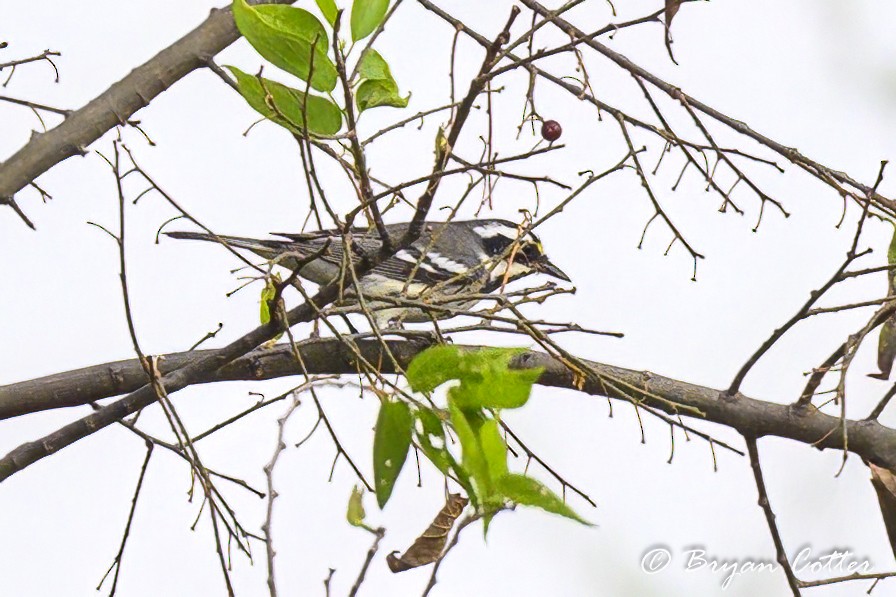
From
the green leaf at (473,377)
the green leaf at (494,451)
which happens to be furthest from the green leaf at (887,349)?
the green leaf at (494,451)

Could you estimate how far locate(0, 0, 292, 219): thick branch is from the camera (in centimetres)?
310

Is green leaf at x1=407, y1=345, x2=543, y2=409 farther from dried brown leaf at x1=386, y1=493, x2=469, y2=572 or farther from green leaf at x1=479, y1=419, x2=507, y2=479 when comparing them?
dried brown leaf at x1=386, y1=493, x2=469, y2=572

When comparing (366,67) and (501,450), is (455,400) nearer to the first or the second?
(501,450)

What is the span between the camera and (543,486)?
6.96 ft

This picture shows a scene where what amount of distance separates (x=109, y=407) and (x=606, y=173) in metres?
1.57

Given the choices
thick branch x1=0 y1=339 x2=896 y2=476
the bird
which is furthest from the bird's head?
thick branch x1=0 y1=339 x2=896 y2=476

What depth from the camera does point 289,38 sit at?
2.37m

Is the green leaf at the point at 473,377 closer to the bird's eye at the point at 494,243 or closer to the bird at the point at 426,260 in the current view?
the bird at the point at 426,260

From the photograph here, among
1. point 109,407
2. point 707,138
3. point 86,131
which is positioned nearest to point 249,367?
point 109,407

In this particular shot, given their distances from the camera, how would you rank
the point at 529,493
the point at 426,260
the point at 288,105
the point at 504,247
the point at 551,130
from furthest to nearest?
the point at 504,247, the point at 426,260, the point at 551,130, the point at 288,105, the point at 529,493

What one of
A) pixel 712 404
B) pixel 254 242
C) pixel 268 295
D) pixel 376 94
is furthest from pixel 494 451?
pixel 254 242

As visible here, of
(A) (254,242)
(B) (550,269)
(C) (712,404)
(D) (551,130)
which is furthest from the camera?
(B) (550,269)

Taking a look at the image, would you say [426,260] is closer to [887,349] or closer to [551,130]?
[551,130]

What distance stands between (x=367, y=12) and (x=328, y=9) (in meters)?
0.09
